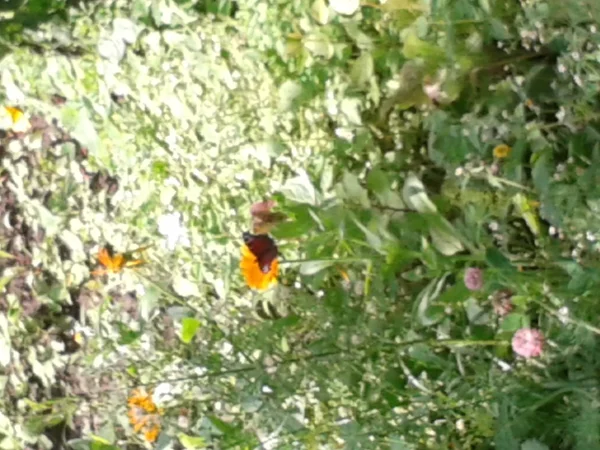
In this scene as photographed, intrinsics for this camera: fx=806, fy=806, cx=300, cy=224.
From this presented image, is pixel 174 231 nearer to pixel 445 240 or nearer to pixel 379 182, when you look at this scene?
pixel 379 182

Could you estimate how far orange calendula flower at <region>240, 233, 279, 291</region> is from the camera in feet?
3.39

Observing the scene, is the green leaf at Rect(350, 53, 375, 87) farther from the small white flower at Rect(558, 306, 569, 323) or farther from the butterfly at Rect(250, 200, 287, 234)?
the small white flower at Rect(558, 306, 569, 323)

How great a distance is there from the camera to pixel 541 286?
98 centimetres

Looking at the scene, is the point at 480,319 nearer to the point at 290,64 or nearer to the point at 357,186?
the point at 357,186

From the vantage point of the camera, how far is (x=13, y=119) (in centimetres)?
152

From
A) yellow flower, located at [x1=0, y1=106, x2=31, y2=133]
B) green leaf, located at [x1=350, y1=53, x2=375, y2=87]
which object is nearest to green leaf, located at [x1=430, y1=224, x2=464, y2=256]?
green leaf, located at [x1=350, y1=53, x2=375, y2=87]

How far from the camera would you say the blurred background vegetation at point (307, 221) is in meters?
1.02

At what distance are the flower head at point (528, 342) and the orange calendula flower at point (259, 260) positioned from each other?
1.05ft

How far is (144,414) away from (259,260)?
46cm

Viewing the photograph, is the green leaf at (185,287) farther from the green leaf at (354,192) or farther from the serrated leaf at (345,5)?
the serrated leaf at (345,5)

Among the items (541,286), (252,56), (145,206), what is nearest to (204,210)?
(145,206)

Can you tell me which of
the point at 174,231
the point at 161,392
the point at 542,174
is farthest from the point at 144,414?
the point at 542,174

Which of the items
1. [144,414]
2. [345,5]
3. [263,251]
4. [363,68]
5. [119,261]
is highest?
[345,5]

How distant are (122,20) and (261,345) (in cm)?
58
